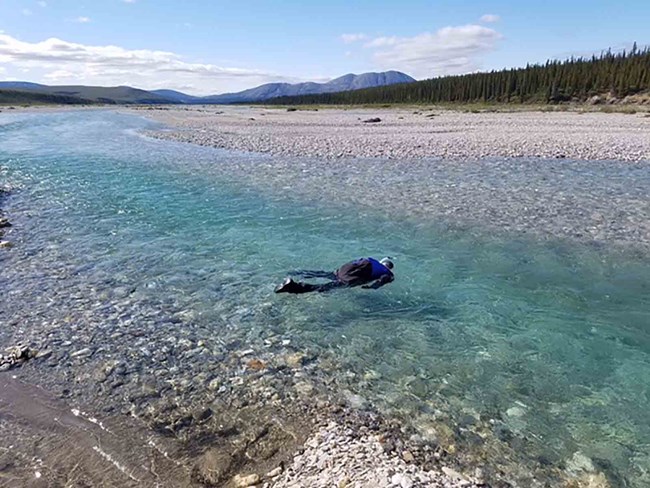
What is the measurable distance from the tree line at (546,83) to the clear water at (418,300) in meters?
86.0

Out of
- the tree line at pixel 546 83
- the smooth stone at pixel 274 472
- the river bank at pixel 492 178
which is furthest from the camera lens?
the tree line at pixel 546 83

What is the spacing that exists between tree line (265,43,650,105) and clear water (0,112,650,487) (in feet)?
282

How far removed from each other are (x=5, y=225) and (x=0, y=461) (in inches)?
438

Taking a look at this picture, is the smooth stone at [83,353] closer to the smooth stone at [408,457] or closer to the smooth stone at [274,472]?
the smooth stone at [274,472]

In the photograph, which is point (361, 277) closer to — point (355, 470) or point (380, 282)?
point (380, 282)

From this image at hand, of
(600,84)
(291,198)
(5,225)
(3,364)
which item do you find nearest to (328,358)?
(3,364)

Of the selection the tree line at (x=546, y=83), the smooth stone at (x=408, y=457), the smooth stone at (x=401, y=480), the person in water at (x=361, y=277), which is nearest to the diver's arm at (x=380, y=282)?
the person in water at (x=361, y=277)

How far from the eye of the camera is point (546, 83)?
99.7 metres

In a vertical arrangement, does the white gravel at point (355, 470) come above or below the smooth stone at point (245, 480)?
above

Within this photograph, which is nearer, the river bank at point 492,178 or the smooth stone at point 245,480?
the smooth stone at point 245,480

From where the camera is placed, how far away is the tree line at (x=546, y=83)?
83.3 metres

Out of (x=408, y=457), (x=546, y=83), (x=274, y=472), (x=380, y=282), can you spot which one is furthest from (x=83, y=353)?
(x=546, y=83)

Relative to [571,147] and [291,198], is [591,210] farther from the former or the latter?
[571,147]

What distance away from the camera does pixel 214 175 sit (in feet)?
71.9
